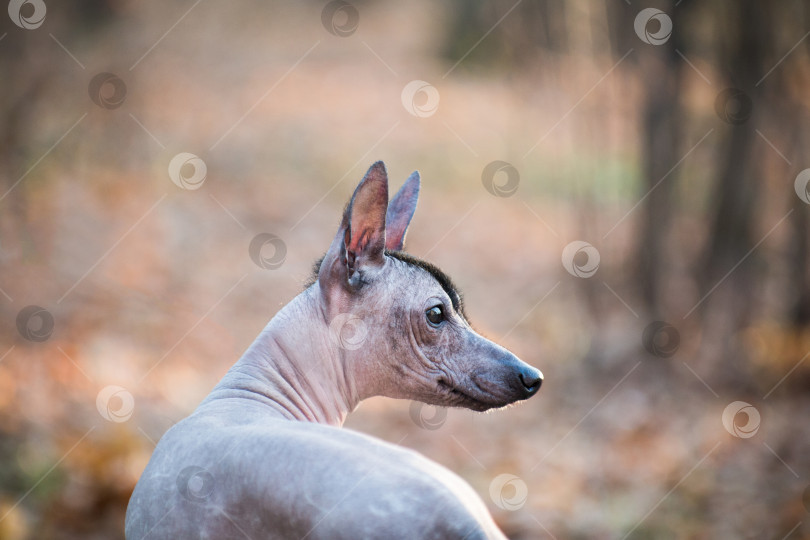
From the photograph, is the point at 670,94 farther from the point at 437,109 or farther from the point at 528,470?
the point at 437,109

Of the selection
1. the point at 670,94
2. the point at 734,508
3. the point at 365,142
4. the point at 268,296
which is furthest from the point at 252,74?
the point at 734,508

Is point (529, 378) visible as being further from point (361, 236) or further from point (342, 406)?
point (361, 236)

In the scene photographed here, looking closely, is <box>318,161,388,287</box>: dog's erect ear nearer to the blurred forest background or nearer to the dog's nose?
the dog's nose

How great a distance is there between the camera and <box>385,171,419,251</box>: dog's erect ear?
340 cm

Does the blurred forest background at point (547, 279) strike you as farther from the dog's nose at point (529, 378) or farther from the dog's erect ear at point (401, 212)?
the dog's nose at point (529, 378)

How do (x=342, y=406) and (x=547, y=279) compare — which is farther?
(x=547, y=279)

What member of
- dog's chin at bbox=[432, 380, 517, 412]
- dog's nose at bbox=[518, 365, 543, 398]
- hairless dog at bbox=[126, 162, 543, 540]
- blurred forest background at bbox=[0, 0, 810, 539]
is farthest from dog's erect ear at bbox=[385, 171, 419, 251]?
blurred forest background at bbox=[0, 0, 810, 539]

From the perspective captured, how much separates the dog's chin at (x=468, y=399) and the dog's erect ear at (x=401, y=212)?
2.10 feet

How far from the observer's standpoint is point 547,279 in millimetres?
14547

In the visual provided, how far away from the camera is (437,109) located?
22.4 m

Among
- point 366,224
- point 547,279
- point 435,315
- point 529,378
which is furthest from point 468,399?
point 547,279

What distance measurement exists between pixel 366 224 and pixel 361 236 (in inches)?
1.9

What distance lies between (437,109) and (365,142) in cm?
366

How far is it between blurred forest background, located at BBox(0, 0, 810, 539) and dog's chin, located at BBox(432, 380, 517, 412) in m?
2.27
